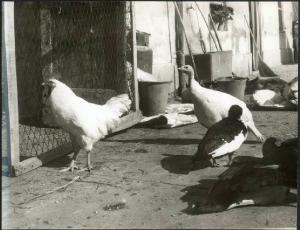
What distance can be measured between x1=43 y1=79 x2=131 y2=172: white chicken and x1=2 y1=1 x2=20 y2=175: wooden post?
44cm

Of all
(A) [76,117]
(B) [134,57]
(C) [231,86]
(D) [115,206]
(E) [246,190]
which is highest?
(B) [134,57]

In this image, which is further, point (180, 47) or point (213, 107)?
point (180, 47)

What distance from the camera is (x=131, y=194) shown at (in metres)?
4.31

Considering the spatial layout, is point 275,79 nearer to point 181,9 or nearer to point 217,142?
point 181,9

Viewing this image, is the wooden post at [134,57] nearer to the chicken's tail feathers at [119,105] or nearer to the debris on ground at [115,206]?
the chicken's tail feathers at [119,105]

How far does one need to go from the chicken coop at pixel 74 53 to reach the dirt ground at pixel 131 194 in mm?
1501

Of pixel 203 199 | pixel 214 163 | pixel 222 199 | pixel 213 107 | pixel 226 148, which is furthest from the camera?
pixel 213 107

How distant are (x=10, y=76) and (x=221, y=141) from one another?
2192 millimetres

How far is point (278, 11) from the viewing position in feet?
56.7

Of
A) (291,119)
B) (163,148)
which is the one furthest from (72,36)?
(291,119)

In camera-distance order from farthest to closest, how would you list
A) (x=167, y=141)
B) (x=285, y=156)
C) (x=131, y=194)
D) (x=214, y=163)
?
1. (x=167, y=141)
2. (x=214, y=163)
3. (x=131, y=194)
4. (x=285, y=156)

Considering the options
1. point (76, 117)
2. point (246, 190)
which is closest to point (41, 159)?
point (76, 117)

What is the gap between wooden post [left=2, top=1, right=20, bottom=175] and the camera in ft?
15.1

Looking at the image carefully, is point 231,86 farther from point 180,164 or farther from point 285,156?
point 285,156
